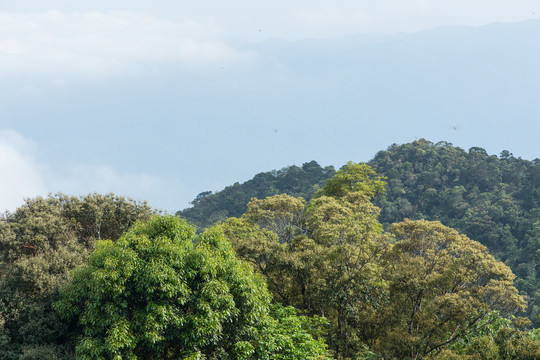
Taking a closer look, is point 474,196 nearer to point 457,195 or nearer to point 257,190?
point 457,195

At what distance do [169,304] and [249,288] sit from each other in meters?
2.16

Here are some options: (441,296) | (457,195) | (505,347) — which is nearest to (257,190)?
(457,195)


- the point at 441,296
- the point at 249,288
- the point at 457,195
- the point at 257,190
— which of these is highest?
the point at 257,190

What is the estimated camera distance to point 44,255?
51.5 feet

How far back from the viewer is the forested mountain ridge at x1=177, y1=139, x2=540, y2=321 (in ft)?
154

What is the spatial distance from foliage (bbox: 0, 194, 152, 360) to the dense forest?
0.14ft

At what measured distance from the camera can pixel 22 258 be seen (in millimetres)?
15234

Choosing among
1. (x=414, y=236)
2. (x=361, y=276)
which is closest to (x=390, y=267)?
(x=414, y=236)

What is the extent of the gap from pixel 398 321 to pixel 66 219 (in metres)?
12.5

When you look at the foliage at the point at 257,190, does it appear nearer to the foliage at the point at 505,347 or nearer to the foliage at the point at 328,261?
the foliage at the point at 328,261

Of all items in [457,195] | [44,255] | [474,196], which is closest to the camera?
[44,255]

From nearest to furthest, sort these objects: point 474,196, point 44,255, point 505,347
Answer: point 505,347 → point 44,255 → point 474,196

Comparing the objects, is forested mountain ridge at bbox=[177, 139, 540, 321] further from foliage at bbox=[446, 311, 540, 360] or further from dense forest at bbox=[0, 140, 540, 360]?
foliage at bbox=[446, 311, 540, 360]

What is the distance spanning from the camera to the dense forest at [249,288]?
12.0 metres
